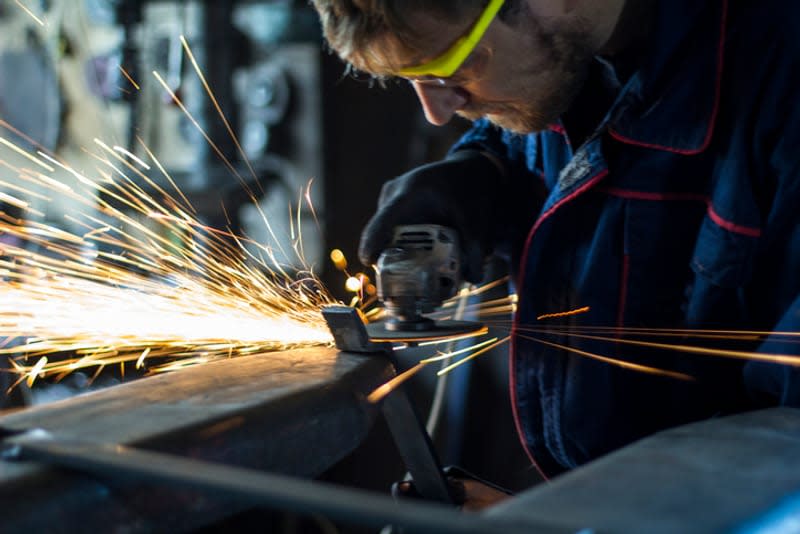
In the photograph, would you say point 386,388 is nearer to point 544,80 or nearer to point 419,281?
point 419,281

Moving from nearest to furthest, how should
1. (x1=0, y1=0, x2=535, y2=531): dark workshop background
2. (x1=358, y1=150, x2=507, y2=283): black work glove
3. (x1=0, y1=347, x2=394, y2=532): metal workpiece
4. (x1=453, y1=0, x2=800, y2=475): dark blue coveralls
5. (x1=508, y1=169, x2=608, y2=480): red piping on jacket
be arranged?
1. (x1=0, y1=347, x2=394, y2=532): metal workpiece
2. (x1=453, y1=0, x2=800, y2=475): dark blue coveralls
3. (x1=508, y1=169, x2=608, y2=480): red piping on jacket
4. (x1=358, y1=150, x2=507, y2=283): black work glove
5. (x1=0, y1=0, x2=535, y2=531): dark workshop background

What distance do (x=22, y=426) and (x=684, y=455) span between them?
0.83 metres

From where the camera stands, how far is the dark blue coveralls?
1364 mm

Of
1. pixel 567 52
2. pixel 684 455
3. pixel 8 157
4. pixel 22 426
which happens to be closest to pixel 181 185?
pixel 8 157

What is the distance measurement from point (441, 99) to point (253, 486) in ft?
3.60

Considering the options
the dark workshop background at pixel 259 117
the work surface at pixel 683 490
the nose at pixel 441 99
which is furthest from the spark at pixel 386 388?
the dark workshop background at pixel 259 117

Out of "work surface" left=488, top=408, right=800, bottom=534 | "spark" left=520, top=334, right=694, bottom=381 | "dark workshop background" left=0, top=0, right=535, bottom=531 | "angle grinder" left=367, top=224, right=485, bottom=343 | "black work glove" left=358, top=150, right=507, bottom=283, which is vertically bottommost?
"work surface" left=488, top=408, right=800, bottom=534

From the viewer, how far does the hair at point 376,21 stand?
142cm

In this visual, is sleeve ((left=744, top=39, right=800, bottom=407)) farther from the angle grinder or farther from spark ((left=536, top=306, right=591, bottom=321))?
the angle grinder

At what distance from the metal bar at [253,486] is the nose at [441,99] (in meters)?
1.00

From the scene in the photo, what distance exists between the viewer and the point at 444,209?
176 centimetres

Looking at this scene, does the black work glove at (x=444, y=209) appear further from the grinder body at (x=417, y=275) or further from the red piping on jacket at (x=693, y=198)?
the red piping on jacket at (x=693, y=198)

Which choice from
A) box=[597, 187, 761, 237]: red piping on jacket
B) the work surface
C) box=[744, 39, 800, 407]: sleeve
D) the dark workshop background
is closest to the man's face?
box=[597, 187, 761, 237]: red piping on jacket

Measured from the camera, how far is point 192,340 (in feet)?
5.77
